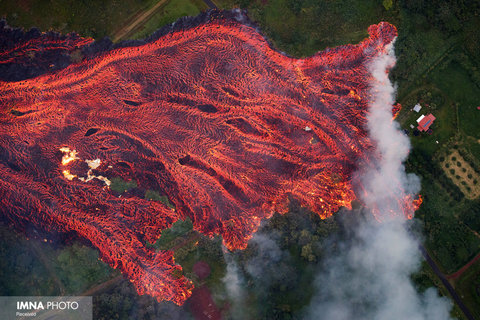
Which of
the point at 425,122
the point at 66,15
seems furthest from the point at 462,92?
the point at 66,15

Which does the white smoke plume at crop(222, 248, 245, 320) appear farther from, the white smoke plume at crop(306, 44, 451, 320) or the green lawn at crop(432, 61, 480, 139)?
the green lawn at crop(432, 61, 480, 139)

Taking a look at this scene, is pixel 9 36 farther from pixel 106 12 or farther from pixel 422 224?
pixel 422 224

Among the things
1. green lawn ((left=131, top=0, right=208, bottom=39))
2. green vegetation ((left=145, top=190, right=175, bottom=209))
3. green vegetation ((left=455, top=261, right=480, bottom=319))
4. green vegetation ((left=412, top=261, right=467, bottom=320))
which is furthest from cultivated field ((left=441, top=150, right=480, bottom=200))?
green lawn ((left=131, top=0, right=208, bottom=39))

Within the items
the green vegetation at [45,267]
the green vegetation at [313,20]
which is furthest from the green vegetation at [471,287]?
the green vegetation at [45,267]

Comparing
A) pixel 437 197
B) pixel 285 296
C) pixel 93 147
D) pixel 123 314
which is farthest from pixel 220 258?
pixel 437 197

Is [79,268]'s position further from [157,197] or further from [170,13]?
[170,13]

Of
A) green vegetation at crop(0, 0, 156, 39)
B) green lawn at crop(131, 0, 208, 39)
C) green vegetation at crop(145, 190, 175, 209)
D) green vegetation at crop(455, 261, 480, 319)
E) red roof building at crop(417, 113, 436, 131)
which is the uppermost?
red roof building at crop(417, 113, 436, 131)
